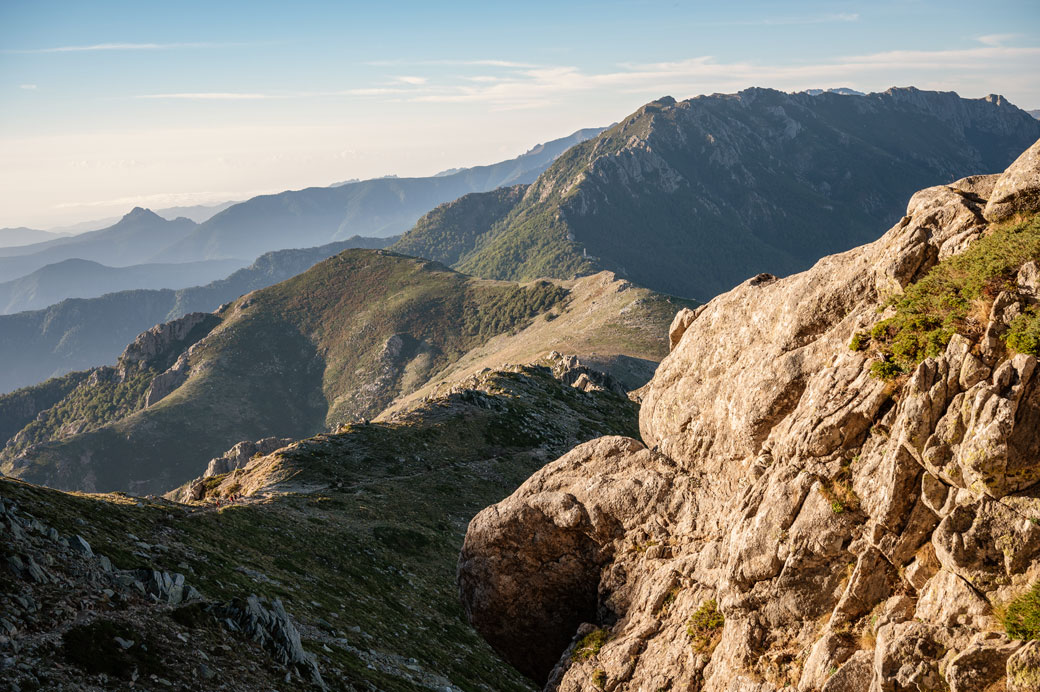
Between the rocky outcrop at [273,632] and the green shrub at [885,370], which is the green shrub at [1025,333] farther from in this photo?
the rocky outcrop at [273,632]

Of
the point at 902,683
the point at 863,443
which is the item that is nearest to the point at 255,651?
the point at 902,683

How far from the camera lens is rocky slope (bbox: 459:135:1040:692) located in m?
12.6

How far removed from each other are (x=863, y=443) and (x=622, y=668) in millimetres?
10215

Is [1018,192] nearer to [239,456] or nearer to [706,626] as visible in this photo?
[706,626]

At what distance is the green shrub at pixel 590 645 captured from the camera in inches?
802

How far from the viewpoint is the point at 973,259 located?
50.1 feet

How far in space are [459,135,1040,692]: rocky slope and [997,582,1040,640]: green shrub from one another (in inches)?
1.3

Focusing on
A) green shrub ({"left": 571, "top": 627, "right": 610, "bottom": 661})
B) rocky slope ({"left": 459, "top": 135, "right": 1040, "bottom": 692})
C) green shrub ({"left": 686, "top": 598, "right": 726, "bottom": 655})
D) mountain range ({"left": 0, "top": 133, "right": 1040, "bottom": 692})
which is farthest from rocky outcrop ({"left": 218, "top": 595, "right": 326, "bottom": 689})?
green shrub ({"left": 686, "top": 598, "right": 726, "bottom": 655})

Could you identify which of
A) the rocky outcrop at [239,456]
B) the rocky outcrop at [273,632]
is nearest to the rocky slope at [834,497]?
the rocky outcrop at [273,632]

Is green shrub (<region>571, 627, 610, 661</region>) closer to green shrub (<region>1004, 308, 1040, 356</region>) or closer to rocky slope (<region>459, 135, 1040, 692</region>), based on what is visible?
rocky slope (<region>459, 135, 1040, 692</region>)

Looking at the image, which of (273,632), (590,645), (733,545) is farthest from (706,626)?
(273,632)

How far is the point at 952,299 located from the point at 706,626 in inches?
438

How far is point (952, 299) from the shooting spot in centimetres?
1500

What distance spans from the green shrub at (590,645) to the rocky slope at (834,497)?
68 mm
